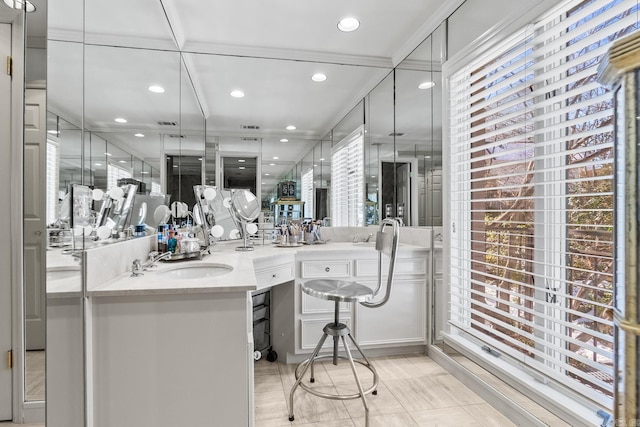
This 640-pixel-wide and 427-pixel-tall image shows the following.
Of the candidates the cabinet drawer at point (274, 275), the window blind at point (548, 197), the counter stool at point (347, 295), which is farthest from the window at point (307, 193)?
the window blind at point (548, 197)

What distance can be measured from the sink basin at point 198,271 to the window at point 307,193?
1.22 meters

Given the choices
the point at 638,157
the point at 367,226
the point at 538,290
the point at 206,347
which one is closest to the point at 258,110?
the point at 367,226

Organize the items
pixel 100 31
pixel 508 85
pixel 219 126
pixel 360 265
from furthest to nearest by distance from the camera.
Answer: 1. pixel 219 126
2. pixel 360 265
3. pixel 508 85
4. pixel 100 31

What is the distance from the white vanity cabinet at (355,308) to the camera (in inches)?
96.8

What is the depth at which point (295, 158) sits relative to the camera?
299 cm

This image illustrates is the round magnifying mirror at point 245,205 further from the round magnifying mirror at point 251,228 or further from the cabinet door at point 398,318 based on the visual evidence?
the cabinet door at point 398,318

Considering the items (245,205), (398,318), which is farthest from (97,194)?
(398,318)

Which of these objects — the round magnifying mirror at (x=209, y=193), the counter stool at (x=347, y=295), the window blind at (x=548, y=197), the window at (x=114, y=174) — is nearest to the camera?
the window blind at (x=548, y=197)

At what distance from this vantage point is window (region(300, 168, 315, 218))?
118 inches

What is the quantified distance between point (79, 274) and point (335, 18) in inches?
87.2

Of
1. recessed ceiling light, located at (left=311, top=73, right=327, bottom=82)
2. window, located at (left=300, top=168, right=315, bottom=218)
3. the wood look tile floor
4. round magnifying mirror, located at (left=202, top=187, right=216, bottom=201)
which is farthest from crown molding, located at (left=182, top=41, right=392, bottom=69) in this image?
the wood look tile floor

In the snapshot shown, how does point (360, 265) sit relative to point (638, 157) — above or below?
below

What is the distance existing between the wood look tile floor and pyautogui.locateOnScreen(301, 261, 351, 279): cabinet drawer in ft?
2.16

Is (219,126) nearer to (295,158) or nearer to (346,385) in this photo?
(295,158)
